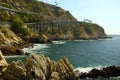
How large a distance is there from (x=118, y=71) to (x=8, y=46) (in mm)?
50559

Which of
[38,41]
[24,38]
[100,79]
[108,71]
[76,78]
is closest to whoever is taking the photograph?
[76,78]

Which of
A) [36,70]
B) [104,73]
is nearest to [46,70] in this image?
[36,70]

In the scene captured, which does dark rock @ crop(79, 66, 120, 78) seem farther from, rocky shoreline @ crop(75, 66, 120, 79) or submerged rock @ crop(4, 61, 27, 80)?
submerged rock @ crop(4, 61, 27, 80)

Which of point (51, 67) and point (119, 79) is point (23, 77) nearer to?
point (51, 67)

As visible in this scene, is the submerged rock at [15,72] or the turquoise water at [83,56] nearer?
the submerged rock at [15,72]

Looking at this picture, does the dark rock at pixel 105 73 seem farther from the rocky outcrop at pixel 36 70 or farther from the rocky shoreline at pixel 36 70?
the rocky outcrop at pixel 36 70

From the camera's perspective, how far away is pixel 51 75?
51844mm

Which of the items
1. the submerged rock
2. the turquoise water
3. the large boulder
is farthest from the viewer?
the turquoise water

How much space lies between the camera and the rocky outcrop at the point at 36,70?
50.9m

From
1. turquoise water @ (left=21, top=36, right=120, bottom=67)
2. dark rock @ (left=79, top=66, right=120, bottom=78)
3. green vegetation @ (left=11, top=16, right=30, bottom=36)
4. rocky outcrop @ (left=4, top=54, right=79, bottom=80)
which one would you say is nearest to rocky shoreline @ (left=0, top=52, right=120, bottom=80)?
rocky outcrop @ (left=4, top=54, right=79, bottom=80)

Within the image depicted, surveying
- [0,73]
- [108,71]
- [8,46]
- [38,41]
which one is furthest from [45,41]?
[0,73]

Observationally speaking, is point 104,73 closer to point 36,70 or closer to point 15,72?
point 36,70

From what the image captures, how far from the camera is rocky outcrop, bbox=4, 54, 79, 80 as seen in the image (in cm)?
5089

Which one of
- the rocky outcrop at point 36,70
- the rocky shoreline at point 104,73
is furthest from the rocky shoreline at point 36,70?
the rocky shoreline at point 104,73
